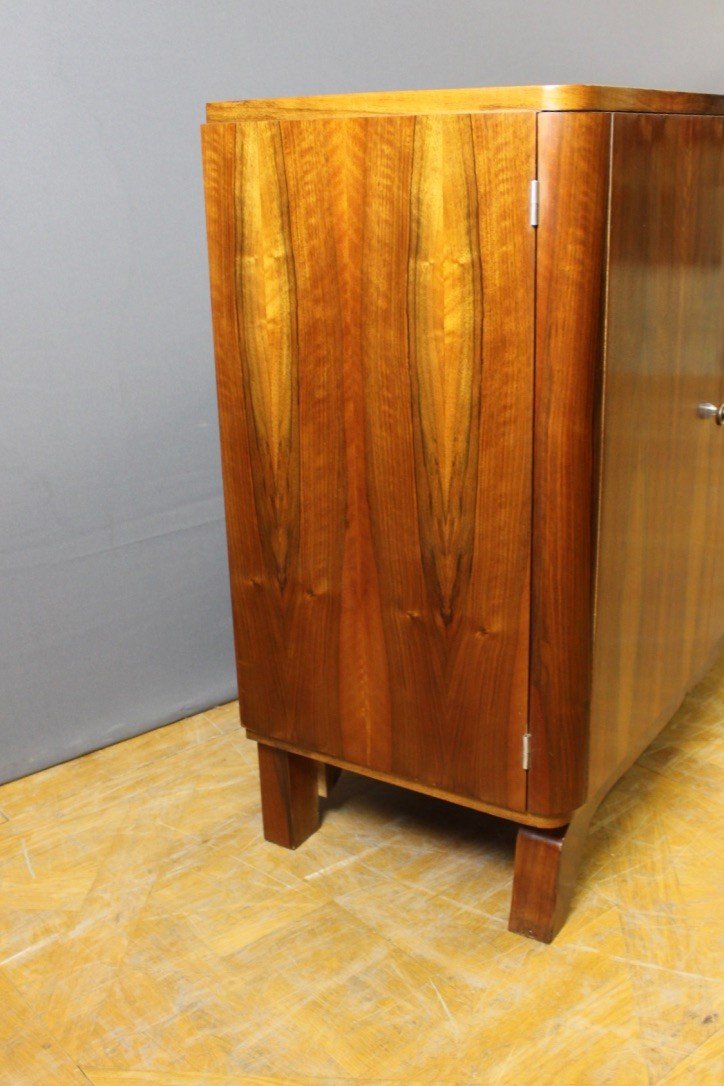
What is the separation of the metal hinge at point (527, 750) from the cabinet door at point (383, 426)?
0.5 inches

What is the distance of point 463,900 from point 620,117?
2.93ft

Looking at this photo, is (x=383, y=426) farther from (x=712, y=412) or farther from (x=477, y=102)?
(x=712, y=412)

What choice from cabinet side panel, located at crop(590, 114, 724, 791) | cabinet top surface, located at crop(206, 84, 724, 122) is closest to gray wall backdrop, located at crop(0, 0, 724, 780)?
cabinet top surface, located at crop(206, 84, 724, 122)

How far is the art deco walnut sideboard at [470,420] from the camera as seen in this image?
3.57 ft

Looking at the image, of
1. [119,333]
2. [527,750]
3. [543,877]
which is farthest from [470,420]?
[119,333]

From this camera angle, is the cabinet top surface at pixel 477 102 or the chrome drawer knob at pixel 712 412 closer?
the cabinet top surface at pixel 477 102

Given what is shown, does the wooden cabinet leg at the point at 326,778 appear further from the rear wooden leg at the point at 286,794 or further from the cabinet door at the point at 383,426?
the cabinet door at the point at 383,426

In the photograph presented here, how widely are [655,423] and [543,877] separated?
20.6 inches

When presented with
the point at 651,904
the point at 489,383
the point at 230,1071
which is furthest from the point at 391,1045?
the point at 489,383

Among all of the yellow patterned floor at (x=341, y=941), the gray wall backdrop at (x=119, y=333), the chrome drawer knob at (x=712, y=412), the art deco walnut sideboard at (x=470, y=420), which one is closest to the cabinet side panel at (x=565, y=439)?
the art deco walnut sideboard at (x=470, y=420)

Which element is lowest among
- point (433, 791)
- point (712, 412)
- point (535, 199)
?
point (433, 791)

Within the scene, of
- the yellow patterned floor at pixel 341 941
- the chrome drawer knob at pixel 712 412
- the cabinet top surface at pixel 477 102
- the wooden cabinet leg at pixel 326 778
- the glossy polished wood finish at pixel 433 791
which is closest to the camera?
the cabinet top surface at pixel 477 102

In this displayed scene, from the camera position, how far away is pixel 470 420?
1.16m

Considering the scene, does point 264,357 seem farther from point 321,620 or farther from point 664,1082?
point 664,1082
